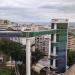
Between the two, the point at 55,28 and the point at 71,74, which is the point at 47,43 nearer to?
the point at 55,28

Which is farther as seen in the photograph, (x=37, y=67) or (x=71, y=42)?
(x=71, y=42)

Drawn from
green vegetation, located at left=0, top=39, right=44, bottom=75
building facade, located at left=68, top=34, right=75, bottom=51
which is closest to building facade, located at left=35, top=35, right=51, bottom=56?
green vegetation, located at left=0, top=39, right=44, bottom=75

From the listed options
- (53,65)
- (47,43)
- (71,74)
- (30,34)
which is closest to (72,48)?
(47,43)

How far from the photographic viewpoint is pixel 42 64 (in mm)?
6477

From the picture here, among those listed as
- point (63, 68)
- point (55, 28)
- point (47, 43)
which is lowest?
point (63, 68)

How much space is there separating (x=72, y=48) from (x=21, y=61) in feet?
7.97

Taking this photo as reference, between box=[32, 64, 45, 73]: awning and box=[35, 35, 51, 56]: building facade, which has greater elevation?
box=[35, 35, 51, 56]: building facade

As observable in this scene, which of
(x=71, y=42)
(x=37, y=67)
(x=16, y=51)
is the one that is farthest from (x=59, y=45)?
(x=71, y=42)

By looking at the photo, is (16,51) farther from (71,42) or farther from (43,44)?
(71,42)

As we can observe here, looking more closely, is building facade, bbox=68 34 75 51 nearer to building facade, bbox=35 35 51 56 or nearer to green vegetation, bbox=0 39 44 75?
building facade, bbox=35 35 51 56

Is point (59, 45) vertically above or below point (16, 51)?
above

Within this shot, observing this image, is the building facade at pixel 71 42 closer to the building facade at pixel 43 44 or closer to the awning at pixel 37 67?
the building facade at pixel 43 44

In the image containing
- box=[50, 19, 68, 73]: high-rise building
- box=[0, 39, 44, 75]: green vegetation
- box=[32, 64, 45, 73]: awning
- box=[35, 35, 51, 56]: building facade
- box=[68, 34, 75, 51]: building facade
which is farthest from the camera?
box=[68, 34, 75, 51]: building facade

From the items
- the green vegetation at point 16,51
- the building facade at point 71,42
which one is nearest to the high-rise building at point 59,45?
the green vegetation at point 16,51
